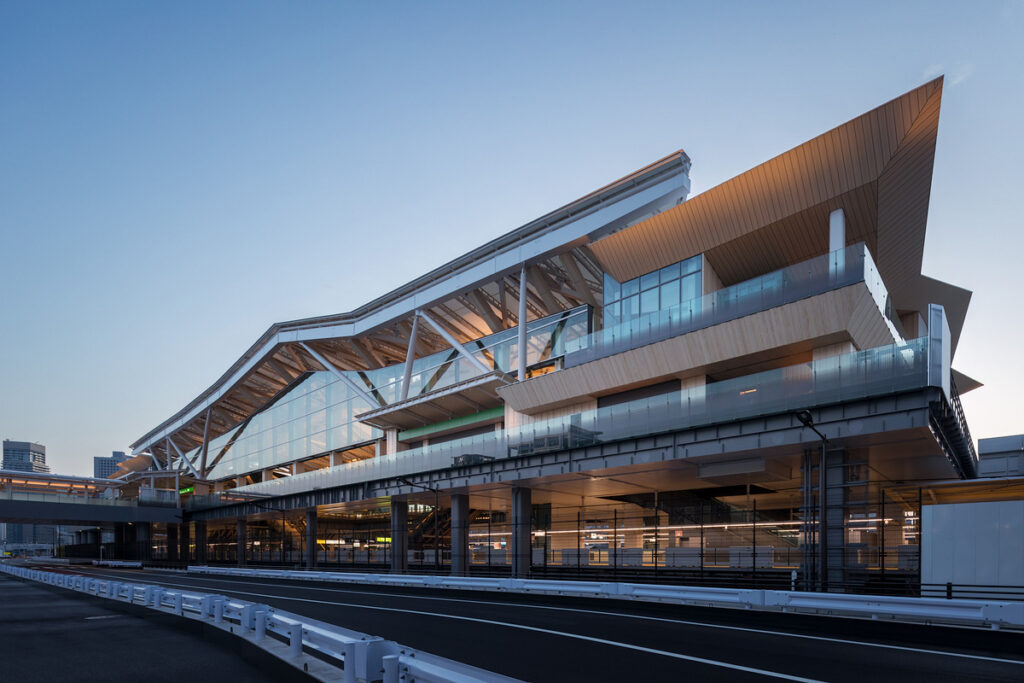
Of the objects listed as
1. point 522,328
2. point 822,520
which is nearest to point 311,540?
point 522,328

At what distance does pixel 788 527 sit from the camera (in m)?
31.0

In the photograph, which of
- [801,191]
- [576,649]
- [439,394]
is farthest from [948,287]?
[576,649]

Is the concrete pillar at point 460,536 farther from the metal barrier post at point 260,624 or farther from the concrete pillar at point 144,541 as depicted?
the concrete pillar at point 144,541

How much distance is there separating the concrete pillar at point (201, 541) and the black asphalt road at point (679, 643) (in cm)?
5579

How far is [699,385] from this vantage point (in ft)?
99.3

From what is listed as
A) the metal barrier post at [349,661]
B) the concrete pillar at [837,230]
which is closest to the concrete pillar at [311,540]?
the concrete pillar at [837,230]

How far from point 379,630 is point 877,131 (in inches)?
912

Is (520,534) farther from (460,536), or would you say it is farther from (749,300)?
(749,300)

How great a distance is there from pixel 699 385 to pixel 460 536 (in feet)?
46.4

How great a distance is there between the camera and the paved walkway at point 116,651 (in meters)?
9.90

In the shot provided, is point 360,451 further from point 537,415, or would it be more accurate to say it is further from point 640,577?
point 640,577

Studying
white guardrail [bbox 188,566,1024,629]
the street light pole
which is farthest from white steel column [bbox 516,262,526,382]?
the street light pole

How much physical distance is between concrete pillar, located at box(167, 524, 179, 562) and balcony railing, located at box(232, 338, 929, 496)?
48040 millimetres

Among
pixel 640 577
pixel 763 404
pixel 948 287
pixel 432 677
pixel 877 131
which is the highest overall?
pixel 877 131
